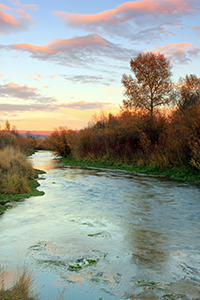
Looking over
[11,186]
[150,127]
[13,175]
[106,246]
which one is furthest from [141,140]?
[106,246]

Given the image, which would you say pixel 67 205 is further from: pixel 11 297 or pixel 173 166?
pixel 173 166

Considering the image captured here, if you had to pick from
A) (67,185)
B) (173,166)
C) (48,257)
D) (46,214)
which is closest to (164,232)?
(48,257)

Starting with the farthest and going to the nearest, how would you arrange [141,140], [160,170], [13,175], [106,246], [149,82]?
[149,82], [141,140], [160,170], [13,175], [106,246]

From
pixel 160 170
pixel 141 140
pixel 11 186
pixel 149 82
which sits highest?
pixel 149 82

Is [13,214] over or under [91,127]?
A: under

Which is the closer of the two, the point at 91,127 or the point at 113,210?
the point at 113,210

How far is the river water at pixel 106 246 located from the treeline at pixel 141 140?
6.73m

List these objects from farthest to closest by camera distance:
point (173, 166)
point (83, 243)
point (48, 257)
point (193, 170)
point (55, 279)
Result: point (173, 166) < point (193, 170) < point (83, 243) < point (48, 257) < point (55, 279)

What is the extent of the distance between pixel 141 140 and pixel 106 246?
17.3 metres

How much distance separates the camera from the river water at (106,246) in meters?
3.91

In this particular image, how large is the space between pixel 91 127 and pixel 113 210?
22.1 metres

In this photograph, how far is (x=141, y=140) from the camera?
22266mm

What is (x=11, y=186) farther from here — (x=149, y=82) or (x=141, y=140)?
(x=149, y=82)

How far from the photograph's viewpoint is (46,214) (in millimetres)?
7938
